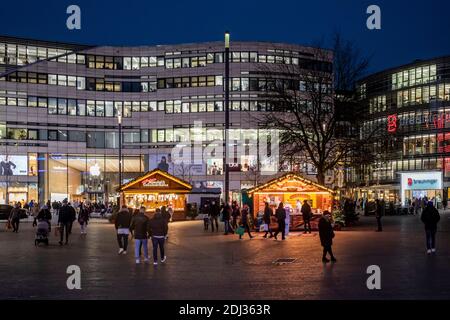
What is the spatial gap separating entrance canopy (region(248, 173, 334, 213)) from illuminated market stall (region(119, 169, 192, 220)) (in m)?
15.5

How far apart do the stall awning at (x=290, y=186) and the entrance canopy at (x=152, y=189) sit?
15.7 m

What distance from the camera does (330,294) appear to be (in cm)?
1280

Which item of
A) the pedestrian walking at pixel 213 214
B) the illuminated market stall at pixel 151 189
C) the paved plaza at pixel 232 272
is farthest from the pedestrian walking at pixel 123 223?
the illuminated market stall at pixel 151 189

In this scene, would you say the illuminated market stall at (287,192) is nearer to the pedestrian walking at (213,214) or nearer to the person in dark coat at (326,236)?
the pedestrian walking at (213,214)

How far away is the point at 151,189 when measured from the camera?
5150cm

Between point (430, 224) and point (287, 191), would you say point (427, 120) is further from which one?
point (430, 224)

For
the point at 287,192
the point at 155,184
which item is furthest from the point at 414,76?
the point at 287,192

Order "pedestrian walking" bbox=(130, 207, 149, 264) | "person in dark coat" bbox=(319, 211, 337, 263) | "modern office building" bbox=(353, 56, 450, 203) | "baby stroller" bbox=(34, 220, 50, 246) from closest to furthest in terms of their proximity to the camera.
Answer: "person in dark coat" bbox=(319, 211, 337, 263) → "pedestrian walking" bbox=(130, 207, 149, 264) → "baby stroller" bbox=(34, 220, 50, 246) → "modern office building" bbox=(353, 56, 450, 203)

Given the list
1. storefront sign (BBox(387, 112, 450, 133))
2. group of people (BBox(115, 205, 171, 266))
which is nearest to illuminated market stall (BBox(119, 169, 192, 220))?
group of people (BBox(115, 205, 171, 266))

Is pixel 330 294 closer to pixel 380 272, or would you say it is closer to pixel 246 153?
pixel 380 272

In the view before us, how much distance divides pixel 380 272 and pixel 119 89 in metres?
75.3

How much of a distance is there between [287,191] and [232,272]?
20485 millimetres

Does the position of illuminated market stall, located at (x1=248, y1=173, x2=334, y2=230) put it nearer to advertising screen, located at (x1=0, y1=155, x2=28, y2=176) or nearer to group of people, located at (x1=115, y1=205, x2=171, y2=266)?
group of people, located at (x1=115, y1=205, x2=171, y2=266)

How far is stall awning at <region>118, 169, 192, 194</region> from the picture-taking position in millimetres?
51188
